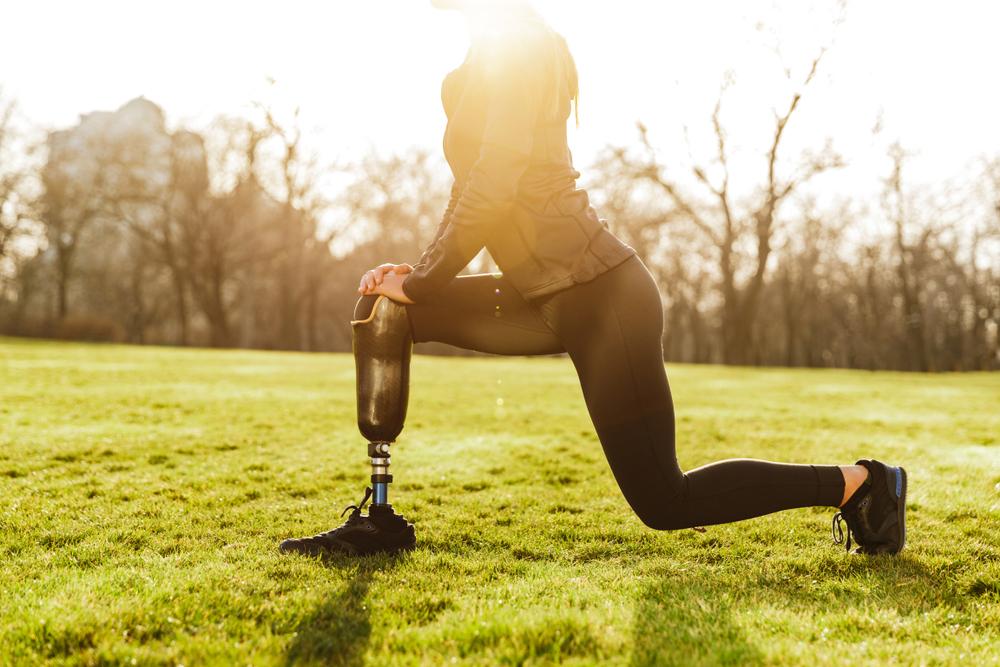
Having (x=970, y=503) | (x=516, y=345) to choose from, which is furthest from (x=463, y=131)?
(x=970, y=503)

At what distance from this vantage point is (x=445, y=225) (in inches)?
126

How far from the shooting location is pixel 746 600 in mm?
2750

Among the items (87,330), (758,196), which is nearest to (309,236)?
(87,330)

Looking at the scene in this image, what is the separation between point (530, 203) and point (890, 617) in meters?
1.82

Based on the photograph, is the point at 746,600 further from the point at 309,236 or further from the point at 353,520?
the point at 309,236

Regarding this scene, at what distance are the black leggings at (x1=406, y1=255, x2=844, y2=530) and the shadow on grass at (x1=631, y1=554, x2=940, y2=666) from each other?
26cm

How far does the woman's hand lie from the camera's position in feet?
10.1

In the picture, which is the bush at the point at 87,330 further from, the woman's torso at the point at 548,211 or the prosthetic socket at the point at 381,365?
the woman's torso at the point at 548,211

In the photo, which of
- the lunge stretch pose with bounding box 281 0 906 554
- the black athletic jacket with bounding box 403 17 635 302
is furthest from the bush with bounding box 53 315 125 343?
the black athletic jacket with bounding box 403 17 635 302

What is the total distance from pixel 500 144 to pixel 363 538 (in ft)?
5.57

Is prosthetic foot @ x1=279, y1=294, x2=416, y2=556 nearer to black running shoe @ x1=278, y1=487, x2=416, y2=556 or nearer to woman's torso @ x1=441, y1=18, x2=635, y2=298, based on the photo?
black running shoe @ x1=278, y1=487, x2=416, y2=556

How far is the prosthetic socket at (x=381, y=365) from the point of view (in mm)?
3125

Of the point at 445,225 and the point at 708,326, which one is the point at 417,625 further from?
the point at 708,326

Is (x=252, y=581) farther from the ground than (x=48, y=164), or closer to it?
closer to it
